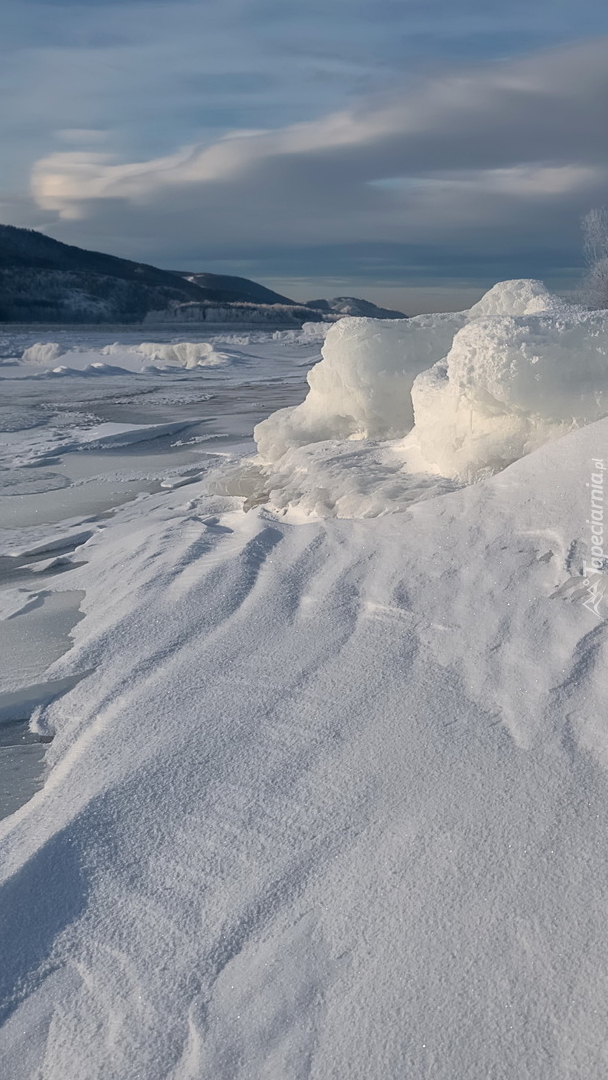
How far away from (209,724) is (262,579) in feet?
3.80

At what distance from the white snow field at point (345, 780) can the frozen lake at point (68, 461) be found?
72mm

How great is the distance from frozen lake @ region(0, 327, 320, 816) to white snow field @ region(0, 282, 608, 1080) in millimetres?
72

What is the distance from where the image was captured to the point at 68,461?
9.10 metres

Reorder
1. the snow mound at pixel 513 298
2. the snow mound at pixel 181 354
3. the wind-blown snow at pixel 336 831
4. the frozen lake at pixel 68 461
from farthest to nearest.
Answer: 1. the snow mound at pixel 181 354
2. the snow mound at pixel 513 298
3. the frozen lake at pixel 68 461
4. the wind-blown snow at pixel 336 831

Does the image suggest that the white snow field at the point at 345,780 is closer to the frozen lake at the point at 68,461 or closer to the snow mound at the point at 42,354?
the frozen lake at the point at 68,461

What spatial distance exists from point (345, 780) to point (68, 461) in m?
7.28

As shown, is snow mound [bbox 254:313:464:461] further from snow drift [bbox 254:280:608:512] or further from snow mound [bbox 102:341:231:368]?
snow mound [bbox 102:341:231:368]

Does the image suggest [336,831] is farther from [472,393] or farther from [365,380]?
[365,380]

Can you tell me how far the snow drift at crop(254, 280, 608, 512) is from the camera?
15.4 ft

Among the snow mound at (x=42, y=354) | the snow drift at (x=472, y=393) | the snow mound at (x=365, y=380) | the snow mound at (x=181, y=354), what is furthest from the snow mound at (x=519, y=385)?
the snow mound at (x=42, y=354)

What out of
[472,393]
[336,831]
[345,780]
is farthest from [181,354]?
[336,831]

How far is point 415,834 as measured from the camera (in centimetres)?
226

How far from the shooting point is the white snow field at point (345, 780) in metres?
1.82

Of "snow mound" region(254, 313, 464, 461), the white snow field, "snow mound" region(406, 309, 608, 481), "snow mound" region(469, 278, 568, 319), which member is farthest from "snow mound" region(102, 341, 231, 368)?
the white snow field
